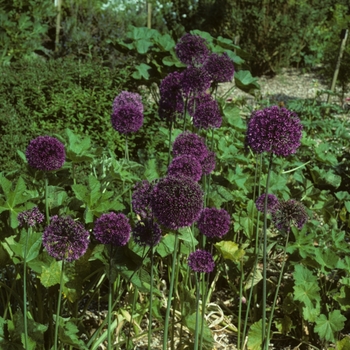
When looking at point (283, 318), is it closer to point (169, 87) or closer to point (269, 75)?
point (169, 87)

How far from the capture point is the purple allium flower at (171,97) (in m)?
2.56

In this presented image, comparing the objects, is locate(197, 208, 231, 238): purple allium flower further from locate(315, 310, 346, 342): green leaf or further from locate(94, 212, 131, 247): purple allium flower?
locate(315, 310, 346, 342): green leaf

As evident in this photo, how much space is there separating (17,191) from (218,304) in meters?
1.29

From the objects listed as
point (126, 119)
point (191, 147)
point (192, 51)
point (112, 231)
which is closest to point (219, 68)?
point (192, 51)

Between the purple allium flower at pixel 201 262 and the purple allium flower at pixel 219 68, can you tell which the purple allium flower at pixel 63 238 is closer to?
the purple allium flower at pixel 201 262

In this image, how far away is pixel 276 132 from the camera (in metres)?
1.75

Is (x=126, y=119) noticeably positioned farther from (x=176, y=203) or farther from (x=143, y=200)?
(x=176, y=203)

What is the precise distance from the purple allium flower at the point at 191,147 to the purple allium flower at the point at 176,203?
0.54 m

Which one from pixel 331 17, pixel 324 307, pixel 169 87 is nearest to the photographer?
pixel 169 87

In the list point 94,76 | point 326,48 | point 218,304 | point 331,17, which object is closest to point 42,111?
point 94,76

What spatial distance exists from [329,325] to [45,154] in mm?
1446

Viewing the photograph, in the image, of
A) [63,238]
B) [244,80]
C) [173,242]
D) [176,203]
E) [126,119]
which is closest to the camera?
[176,203]

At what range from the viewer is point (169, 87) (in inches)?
101

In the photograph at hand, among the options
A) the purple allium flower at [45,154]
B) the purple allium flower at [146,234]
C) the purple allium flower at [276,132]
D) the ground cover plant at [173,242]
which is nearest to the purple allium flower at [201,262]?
the ground cover plant at [173,242]
